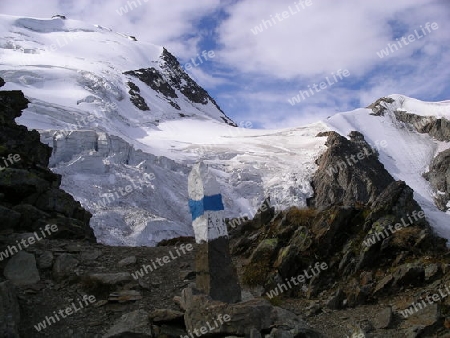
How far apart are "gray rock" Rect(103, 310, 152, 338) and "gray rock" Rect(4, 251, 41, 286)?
236 cm

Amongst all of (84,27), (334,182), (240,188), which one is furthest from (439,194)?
(84,27)

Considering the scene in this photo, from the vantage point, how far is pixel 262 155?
47.7m

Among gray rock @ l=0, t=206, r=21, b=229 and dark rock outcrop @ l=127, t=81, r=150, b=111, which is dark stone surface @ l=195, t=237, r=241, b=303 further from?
dark rock outcrop @ l=127, t=81, r=150, b=111

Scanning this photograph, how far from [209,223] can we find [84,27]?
115 meters

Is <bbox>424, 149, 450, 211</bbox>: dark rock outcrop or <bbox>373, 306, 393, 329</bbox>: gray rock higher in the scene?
<bbox>424, 149, 450, 211</bbox>: dark rock outcrop

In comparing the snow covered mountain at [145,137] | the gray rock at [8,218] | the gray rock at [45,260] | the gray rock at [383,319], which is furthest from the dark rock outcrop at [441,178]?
the gray rock at [45,260]

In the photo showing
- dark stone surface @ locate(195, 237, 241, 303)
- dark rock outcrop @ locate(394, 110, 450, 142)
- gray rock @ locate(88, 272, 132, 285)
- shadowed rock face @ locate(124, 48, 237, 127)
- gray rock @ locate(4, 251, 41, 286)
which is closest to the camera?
dark stone surface @ locate(195, 237, 241, 303)

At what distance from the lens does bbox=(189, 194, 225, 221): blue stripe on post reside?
6.84 meters

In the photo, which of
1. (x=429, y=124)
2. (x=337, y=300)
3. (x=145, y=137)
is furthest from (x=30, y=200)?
(x=429, y=124)

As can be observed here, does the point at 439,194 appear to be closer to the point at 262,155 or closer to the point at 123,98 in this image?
the point at 262,155

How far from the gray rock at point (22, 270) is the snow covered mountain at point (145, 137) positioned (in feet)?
30.7

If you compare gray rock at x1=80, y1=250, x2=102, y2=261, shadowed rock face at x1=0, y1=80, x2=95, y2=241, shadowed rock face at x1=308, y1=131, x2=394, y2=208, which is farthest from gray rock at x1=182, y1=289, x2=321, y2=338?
shadowed rock face at x1=308, y1=131, x2=394, y2=208

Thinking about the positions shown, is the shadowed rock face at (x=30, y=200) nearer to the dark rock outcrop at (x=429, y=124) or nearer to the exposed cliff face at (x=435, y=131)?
the exposed cliff face at (x=435, y=131)

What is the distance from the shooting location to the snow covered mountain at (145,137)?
30.0 metres
